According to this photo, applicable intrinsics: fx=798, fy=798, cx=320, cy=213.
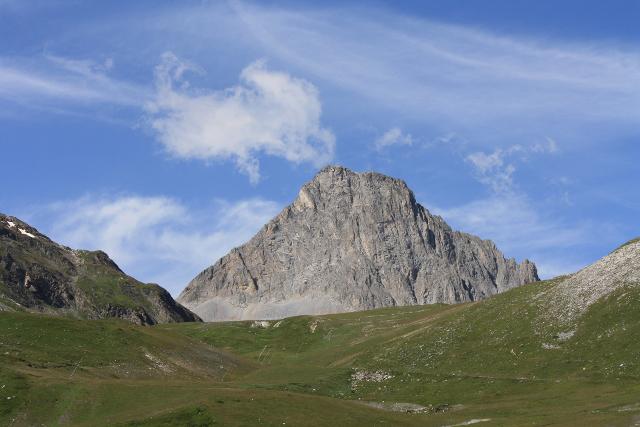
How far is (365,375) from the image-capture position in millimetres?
110375

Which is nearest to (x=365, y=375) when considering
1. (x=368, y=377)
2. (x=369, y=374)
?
(x=369, y=374)

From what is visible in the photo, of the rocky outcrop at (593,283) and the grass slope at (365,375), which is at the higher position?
the rocky outcrop at (593,283)

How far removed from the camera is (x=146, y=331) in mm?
132250

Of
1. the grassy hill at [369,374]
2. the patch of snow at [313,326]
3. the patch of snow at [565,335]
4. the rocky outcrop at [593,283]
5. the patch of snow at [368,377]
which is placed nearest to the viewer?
the grassy hill at [369,374]

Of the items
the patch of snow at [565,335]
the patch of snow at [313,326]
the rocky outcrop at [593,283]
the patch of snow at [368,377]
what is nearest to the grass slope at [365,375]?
the patch of snow at [368,377]

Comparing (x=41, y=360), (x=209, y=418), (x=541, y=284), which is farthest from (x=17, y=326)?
(x=541, y=284)

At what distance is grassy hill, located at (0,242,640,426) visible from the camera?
76500mm

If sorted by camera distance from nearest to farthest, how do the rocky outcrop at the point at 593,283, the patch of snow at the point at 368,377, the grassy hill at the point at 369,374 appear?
the grassy hill at the point at 369,374, the patch of snow at the point at 368,377, the rocky outcrop at the point at 593,283

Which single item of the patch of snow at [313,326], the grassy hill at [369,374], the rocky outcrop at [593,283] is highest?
the patch of snow at [313,326]

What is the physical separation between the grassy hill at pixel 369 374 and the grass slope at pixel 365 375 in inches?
9.2

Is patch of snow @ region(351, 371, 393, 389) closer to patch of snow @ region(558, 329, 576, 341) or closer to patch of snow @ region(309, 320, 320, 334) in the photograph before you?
patch of snow @ region(558, 329, 576, 341)

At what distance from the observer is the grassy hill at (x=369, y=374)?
7650cm

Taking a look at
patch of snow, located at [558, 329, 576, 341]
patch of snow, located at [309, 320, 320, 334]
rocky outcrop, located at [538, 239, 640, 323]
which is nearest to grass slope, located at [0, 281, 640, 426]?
patch of snow, located at [558, 329, 576, 341]

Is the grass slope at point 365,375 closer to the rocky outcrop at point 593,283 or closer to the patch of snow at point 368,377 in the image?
the patch of snow at point 368,377
